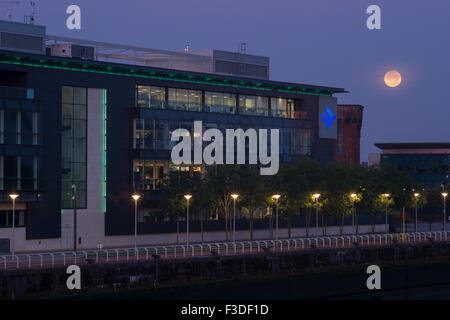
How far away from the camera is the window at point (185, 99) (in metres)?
108

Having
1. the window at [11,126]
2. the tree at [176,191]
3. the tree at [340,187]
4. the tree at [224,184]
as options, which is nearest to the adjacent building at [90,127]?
the window at [11,126]

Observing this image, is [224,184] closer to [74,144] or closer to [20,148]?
[74,144]

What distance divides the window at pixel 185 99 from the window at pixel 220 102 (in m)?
1.27

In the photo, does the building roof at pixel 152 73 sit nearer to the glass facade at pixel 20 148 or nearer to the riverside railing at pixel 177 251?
the glass facade at pixel 20 148

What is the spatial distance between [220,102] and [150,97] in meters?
11.3

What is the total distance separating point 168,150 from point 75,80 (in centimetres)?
1392

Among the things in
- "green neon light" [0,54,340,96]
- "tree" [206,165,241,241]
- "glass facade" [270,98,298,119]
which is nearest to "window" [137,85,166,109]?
"green neon light" [0,54,340,96]

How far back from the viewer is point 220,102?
115m

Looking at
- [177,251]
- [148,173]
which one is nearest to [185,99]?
[148,173]

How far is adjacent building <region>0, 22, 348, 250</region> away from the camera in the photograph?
9119 centimetres

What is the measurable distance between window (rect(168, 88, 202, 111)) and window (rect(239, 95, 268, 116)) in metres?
6.73
